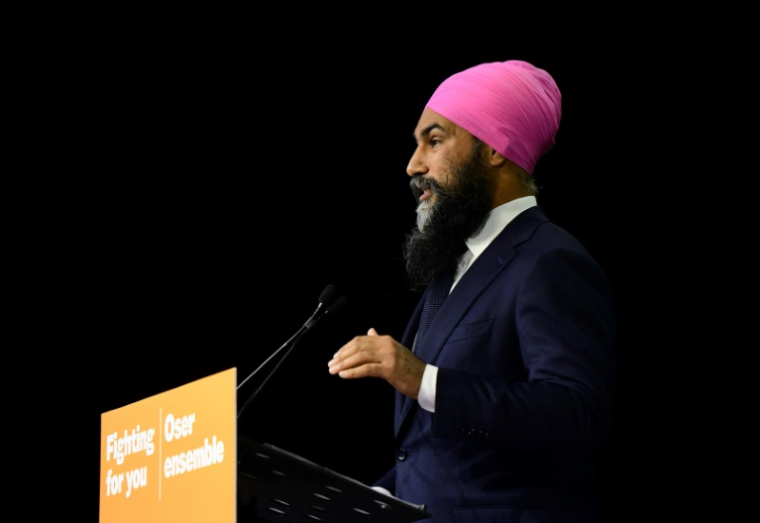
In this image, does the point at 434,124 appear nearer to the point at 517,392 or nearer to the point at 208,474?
the point at 517,392

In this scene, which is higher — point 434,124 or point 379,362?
point 434,124

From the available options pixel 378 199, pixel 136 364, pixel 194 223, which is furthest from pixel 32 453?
pixel 378 199

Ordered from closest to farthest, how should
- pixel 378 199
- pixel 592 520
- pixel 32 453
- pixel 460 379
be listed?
1. pixel 460 379
2. pixel 592 520
3. pixel 32 453
4. pixel 378 199

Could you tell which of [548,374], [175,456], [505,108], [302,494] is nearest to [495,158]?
[505,108]

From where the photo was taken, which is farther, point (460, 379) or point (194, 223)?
point (194, 223)

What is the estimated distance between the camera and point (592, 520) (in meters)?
2.21

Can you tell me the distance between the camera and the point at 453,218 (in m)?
2.66

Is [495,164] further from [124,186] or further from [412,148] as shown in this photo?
[124,186]

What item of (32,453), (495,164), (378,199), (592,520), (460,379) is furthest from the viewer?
(378,199)

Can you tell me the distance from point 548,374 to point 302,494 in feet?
1.97

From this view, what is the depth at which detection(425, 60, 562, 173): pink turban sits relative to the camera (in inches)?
108

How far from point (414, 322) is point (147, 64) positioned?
92.9 inches

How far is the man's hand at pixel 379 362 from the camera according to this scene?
6.43 ft

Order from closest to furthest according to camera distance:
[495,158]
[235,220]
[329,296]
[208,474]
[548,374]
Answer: [208,474] → [548,374] → [329,296] → [495,158] → [235,220]
